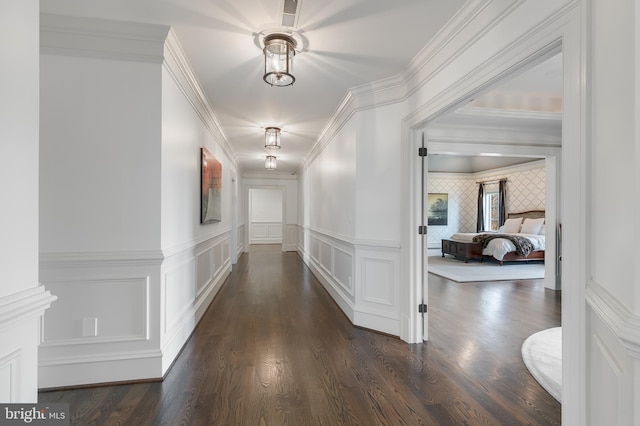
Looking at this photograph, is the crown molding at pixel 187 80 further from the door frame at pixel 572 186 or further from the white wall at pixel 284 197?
the white wall at pixel 284 197

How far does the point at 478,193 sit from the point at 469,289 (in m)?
5.71

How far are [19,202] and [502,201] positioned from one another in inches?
394

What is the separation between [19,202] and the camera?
3.25 feet

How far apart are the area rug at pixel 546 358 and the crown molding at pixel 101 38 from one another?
3637 millimetres

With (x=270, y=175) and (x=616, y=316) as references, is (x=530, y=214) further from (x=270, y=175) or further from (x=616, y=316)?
(x=616, y=316)

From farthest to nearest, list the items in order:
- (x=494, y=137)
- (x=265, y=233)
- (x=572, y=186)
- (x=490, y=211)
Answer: (x=265, y=233)
(x=490, y=211)
(x=494, y=137)
(x=572, y=186)

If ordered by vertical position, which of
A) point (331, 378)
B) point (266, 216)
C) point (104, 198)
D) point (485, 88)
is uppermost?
point (485, 88)

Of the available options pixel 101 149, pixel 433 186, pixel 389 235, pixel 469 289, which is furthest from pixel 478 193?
pixel 101 149

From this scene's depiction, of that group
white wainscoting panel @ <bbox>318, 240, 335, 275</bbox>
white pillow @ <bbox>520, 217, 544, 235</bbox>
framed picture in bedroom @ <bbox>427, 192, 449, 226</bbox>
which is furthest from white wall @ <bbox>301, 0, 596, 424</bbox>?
framed picture in bedroom @ <bbox>427, 192, 449, 226</bbox>

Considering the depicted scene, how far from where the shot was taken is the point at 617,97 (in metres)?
0.98

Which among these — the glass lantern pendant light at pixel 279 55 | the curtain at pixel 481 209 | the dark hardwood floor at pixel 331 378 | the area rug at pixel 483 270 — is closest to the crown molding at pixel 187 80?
the glass lantern pendant light at pixel 279 55

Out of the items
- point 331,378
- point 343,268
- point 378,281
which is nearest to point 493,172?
point 343,268

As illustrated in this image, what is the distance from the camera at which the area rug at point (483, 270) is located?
574 cm

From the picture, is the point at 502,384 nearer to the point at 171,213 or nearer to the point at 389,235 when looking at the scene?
the point at 389,235
